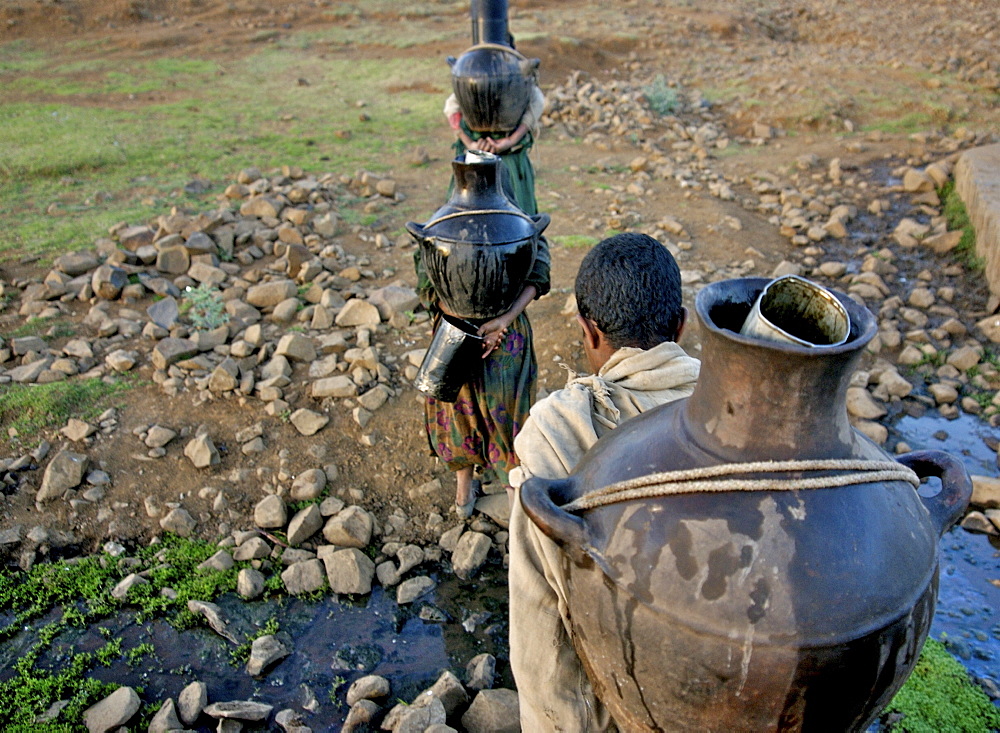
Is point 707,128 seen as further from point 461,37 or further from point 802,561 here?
point 802,561

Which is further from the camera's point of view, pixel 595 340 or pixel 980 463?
pixel 980 463

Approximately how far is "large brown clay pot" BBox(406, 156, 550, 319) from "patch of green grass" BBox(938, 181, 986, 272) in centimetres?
431

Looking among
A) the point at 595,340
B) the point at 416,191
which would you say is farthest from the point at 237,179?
the point at 595,340

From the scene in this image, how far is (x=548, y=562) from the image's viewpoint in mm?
1261

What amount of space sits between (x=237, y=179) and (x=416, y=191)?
1.68 meters

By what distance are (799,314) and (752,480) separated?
0.28 metres

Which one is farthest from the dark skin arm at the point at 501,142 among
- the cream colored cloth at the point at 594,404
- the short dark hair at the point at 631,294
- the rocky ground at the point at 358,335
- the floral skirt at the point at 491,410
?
the cream colored cloth at the point at 594,404

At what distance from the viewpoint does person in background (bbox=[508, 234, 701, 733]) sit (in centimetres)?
135

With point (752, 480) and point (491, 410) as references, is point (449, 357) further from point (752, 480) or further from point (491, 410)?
point (752, 480)

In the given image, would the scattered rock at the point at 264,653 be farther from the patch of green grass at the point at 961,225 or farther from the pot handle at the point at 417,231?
Answer: the patch of green grass at the point at 961,225

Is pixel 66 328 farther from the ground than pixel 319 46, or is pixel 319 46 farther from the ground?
pixel 319 46

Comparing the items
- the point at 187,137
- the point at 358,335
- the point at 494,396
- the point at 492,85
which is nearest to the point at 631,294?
the point at 494,396

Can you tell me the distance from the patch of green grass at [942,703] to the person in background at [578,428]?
4.53 ft

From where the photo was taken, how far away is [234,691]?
2.41m
